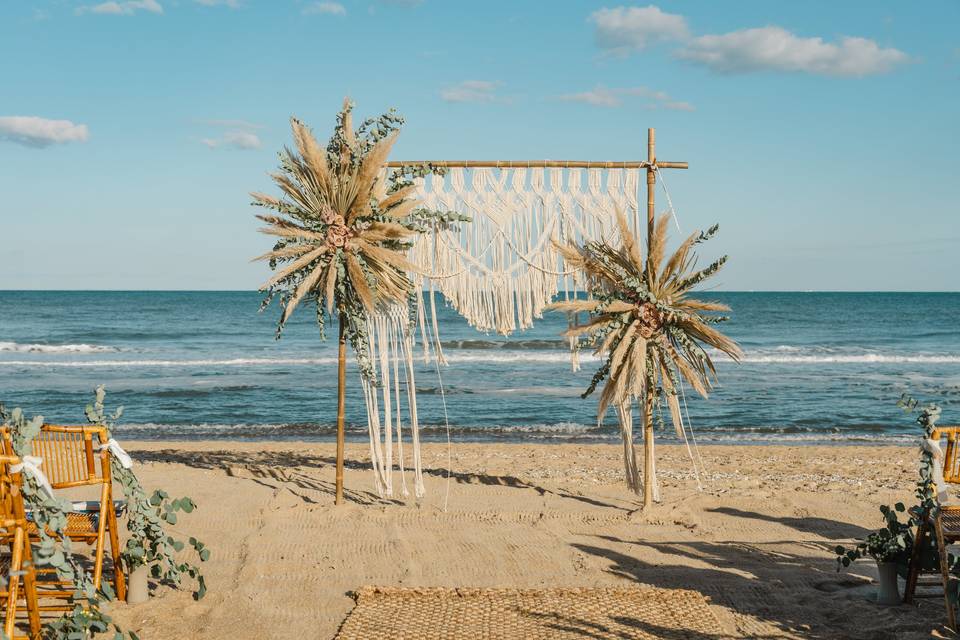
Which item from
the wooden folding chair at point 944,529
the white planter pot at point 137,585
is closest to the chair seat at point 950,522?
the wooden folding chair at point 944,529

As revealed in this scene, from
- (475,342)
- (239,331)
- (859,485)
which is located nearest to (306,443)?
(859,485)

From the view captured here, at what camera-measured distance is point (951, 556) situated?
4984 millimetres

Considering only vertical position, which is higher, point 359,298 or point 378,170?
point 378,170

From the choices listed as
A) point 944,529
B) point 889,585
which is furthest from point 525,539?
point 944,529

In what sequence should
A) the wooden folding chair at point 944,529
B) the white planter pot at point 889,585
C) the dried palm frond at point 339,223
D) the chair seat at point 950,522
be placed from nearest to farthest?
the wooden folding chair at point 944,529
the chair seat at point 950,522
the white planter pot at point 889,585
the dried palm frond at point 339,223

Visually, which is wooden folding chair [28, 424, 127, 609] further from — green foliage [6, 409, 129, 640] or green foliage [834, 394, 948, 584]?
green foliage [834, 394, 948, 584]

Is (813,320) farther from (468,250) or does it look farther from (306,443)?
(468,250)

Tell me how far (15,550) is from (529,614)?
2.90m

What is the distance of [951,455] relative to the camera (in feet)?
16.9

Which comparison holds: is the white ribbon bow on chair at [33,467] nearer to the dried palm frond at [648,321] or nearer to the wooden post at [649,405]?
the dried palm frond at [648,321]

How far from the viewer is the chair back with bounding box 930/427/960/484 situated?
505 centimetres

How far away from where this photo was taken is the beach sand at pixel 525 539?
5.23 metres

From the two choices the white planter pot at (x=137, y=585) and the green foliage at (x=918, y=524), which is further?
the white planter pot at (x=137, y=585)

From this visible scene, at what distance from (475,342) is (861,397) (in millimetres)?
15101
